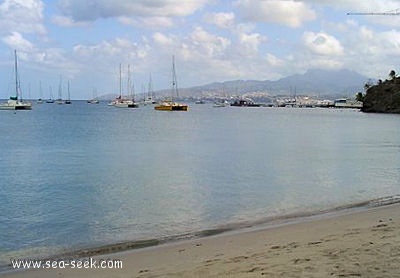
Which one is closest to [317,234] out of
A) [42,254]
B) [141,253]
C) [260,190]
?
[141,253]

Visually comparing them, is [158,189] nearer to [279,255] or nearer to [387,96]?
[279,255]

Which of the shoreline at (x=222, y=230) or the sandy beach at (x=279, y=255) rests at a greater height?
the sandy beach at (x=279, y=255)

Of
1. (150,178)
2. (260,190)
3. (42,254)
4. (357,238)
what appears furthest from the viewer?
(150,178)

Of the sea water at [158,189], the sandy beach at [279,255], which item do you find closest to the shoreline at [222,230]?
the sea water at [158,189]

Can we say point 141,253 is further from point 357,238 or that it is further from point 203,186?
point 203,186

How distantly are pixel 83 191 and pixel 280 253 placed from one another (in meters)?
15.5

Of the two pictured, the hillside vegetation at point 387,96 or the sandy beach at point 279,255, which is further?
the hillside vegetation at point 387,96

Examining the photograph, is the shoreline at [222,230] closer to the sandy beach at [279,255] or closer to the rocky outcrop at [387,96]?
the sandy beach at [279,255]

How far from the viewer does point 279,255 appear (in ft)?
37.9

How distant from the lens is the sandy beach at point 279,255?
975 centimetres

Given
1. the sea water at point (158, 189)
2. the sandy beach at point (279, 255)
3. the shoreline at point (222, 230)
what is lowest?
the sea water at point (158, 189)

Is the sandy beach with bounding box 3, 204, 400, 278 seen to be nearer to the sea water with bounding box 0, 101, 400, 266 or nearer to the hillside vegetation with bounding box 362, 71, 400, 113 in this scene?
the sea water with bounding box 0, 101, 400, 266

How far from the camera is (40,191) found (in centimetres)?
2542

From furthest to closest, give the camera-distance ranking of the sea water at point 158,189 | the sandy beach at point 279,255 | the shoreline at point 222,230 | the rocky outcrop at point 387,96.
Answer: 1. the rocky outcrop at point 387,96
2. the sea water at point 158,189
3. the shoreline at point 222,230
4. the sandy beach at point 279,255
